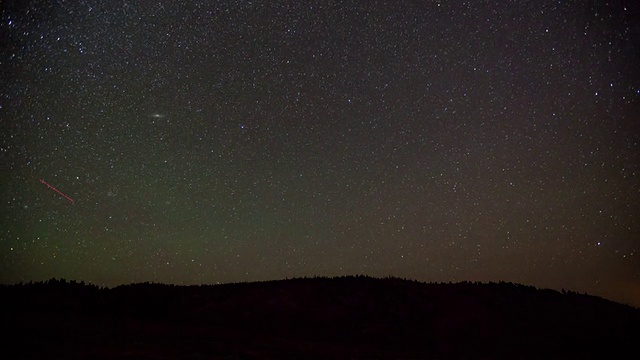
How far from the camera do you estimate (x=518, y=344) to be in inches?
553

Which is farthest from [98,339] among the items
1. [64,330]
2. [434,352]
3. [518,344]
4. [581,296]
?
[581,296]

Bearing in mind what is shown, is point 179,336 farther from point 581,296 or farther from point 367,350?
point 581,296

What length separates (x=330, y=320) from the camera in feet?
50.3

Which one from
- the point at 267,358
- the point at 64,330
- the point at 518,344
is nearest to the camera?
the point at 267,358

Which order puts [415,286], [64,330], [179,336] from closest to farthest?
[64,330], [179,336], [415,286]

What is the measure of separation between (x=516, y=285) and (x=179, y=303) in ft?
47.3

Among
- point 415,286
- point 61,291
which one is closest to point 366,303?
point 415,286

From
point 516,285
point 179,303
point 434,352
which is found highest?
point 516,285

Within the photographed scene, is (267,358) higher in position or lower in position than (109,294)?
lower

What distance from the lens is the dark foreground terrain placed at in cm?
1078

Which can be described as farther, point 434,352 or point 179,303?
point 179,303

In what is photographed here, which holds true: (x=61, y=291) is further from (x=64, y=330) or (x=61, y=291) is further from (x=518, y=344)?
(x=518, y=344)

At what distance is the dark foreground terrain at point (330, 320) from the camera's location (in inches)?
424

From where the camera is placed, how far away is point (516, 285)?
1925 cm
